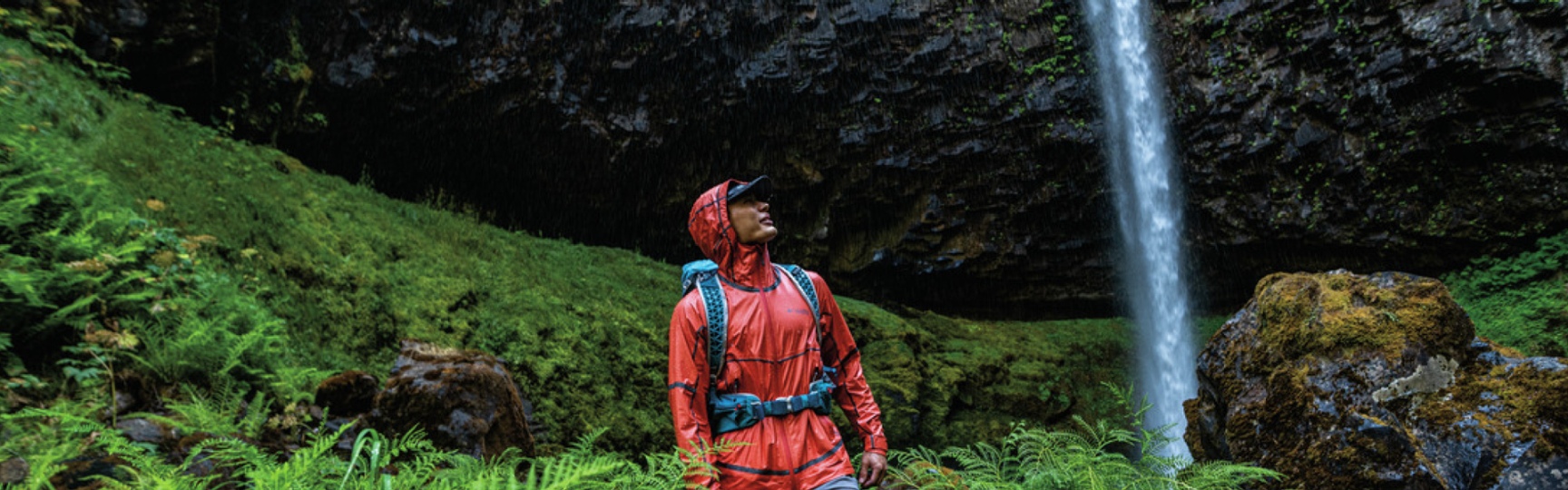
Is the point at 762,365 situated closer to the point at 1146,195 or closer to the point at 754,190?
the point at 754,190

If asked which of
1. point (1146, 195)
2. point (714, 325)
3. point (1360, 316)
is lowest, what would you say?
point (714, 325)

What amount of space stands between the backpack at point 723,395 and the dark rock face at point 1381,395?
2173mm

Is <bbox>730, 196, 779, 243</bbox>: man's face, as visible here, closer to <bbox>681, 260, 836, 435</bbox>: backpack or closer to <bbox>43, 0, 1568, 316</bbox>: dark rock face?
<bbox>681, 260, 836, 435</bbox>: backpack

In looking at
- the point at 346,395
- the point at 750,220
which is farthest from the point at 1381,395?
the point at 346,395

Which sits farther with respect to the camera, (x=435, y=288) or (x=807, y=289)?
(x=435, y=288)

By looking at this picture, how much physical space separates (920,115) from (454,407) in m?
8.45

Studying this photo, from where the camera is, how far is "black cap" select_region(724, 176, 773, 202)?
2.55 m

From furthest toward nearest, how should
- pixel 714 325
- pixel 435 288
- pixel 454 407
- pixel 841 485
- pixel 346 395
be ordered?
pixel 435 288, pixel 346 395, pixel 454 407, pixel 714 325, pixel 841 485

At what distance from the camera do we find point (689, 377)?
7.64 feet

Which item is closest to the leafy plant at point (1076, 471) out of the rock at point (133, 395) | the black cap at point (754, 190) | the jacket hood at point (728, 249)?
the jacket hood at point (728, 249)

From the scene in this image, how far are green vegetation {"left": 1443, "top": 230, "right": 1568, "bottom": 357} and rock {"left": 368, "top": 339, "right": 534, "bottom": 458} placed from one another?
990 centimetres

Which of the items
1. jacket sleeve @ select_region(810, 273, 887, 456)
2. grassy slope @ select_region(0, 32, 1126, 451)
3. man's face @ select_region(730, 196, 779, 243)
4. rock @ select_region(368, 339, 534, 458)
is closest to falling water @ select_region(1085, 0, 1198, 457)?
grassy slope @ select_region(0, 32, 1126, 451)

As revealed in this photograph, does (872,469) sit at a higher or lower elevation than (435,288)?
lower

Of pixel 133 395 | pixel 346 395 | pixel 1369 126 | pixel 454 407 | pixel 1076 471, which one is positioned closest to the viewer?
pixel 1076 471
